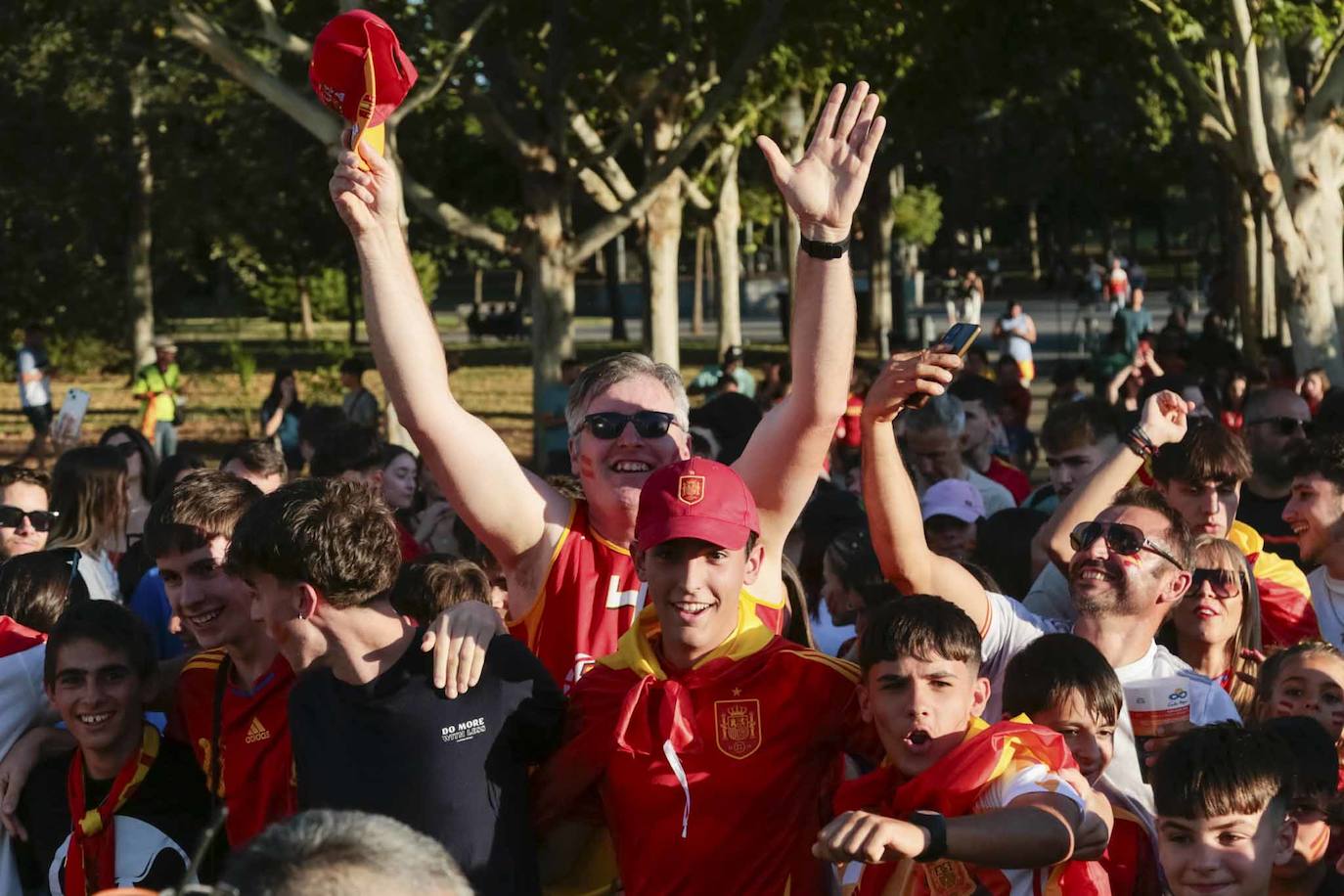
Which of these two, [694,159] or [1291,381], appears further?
[694,159]

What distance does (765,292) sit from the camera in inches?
2452

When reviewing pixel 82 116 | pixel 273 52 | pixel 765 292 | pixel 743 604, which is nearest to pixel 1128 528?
pixel 743 604

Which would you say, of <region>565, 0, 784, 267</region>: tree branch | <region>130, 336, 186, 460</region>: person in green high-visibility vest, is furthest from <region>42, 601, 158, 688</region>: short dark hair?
<region>130, 336, 186, 460</region>: person in green high-visibility vest

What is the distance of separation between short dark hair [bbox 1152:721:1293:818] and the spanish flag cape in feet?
1.38

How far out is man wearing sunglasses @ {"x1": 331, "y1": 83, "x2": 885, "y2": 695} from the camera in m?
4.13

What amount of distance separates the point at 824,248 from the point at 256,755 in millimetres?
1704

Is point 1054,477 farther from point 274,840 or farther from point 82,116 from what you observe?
point 82,116

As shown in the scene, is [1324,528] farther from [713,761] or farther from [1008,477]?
[713,761]

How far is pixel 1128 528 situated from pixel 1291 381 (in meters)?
10.5

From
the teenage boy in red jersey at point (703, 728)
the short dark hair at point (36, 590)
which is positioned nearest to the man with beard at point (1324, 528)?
the teenage boy in red jersey at point (703, 728)

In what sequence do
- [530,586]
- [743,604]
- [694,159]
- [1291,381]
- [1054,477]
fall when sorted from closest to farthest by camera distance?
[743,604]
[530,586]
[1054,477]
[1291,381]
[694,159]

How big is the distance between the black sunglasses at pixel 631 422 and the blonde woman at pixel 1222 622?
204 cm

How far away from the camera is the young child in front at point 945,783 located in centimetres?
341

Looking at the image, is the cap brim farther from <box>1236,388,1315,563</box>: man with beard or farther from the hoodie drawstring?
<box>1236,388,1315,563</box>: man with beard
